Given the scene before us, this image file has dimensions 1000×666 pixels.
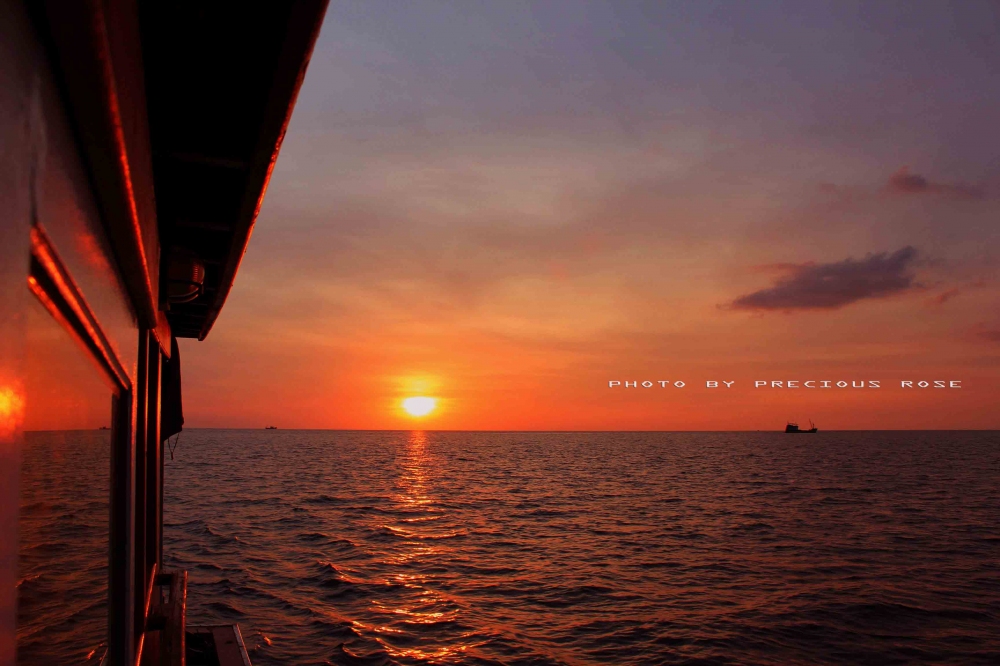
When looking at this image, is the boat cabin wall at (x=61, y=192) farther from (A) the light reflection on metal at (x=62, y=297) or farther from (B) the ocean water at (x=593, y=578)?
(B) the ocean water at (x=593, y=578)

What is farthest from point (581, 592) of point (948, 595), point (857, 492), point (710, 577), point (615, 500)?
point (857, 492)

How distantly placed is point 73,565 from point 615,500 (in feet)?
136

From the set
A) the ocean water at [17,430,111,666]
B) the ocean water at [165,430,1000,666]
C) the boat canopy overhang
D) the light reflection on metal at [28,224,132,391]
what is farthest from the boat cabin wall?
the ocean water at [165,430,1000,666]

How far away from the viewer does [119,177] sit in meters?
1.79

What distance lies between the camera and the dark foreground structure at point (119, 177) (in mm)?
1003

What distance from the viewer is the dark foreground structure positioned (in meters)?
1.00

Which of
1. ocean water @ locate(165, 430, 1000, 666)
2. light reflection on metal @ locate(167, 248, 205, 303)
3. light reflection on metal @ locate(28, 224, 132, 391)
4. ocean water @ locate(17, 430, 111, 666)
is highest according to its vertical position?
light reflection on metal @ locate(167, 248, 205, 303)

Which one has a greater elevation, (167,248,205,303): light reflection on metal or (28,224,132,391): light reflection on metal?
(167,248,205,303): light reflection on metal

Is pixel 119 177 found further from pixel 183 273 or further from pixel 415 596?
pixel 415 596

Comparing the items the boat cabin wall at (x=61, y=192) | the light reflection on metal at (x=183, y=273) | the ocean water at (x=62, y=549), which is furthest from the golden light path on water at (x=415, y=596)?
the boat cabin wall at (x=61, y=192)

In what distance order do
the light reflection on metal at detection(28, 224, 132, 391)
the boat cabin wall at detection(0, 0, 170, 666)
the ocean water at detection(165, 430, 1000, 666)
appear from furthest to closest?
1. the ocean water at detection(165, 430, 1000, 666)
2. the light reflection on metal at detection(28, 224, 132, 391)
3. the boat cabin wall at detection(0, 0, 170, 666)

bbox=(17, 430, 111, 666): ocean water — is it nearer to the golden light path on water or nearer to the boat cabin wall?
the boat cabin wall

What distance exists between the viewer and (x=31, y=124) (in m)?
1.07

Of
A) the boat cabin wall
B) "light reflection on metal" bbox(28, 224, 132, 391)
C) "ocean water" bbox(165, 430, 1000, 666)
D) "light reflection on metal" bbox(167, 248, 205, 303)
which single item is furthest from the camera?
"ocean water" bbox(165, 430, 1000, 666)
